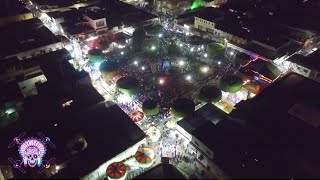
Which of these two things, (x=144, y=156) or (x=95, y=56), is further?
(x=95, y=56)

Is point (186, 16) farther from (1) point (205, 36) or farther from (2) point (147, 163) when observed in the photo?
(2) point (147, 163)

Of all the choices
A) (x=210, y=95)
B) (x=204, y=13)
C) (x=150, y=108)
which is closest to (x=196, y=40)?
(x=204, y=13)

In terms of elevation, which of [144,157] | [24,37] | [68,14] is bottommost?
[144,157]

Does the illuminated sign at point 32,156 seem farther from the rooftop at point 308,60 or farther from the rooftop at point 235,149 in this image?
the rooftop at point 308,60

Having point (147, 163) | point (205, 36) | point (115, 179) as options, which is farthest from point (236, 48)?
point (115, 179)

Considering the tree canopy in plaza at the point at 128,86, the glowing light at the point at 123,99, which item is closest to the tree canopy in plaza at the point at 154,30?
the tree canopy in plaza at the point at 128,86

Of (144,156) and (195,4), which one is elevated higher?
(195,4)

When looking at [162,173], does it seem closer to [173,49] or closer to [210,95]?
[210,95]
